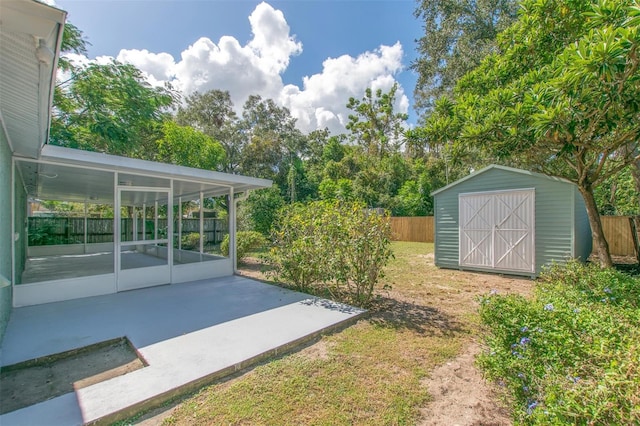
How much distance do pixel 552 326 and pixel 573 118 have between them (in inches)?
142

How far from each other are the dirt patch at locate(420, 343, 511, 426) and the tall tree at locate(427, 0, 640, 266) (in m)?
3.58

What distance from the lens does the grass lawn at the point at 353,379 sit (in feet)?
7.26

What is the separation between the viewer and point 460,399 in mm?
2473

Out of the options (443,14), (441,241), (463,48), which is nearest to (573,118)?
(441,241)

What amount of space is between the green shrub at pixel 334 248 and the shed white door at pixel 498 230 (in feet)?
15.5

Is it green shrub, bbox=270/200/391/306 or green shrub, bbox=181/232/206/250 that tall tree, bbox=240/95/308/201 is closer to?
green shrub, bbox=181/232/206/250

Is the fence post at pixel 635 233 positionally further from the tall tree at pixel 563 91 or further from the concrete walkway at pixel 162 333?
the concrete walkway at pixel 162 333

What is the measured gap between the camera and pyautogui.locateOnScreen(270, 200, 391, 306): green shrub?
15.4ft

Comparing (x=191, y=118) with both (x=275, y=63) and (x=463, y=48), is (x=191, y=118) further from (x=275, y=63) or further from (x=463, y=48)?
(x=463, y=48)

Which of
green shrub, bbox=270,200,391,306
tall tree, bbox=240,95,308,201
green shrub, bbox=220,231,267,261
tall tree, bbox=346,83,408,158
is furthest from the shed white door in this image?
tall tree, bbox=240,95,308,201

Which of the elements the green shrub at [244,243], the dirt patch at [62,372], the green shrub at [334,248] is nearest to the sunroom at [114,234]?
the green shrub at [244,243]

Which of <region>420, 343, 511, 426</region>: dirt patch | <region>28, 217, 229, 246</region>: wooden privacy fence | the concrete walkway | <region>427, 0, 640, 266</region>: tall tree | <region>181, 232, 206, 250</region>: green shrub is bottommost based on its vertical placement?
<region>420, 343, 511, 426</region>: dirt patch

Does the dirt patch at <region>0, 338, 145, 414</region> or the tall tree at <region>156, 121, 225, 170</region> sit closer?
the dirt patch at <region>0, 338, 145, 414</region>

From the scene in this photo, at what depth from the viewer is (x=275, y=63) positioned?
14961 mm
